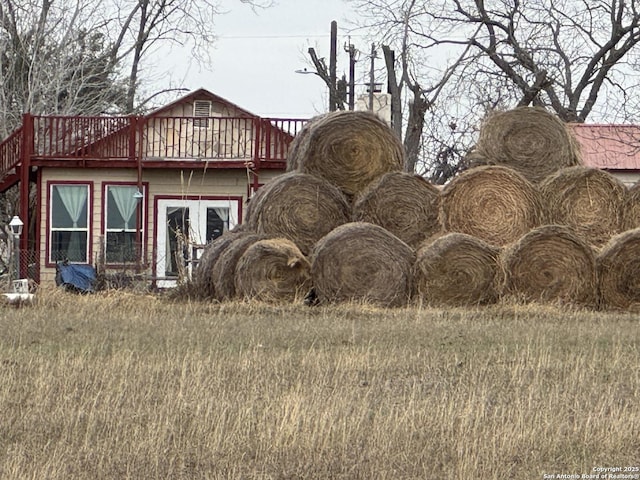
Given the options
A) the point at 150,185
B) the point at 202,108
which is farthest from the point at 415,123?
the point at 150,185

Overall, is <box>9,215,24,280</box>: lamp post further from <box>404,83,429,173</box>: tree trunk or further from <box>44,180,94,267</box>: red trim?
<box>404,83,429,173</box>: tree trunk

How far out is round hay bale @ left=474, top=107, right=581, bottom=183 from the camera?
19.0 m

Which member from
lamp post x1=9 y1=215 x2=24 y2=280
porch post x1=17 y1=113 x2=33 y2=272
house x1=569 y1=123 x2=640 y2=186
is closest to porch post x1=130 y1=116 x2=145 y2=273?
porch post x1=17 y1=113 x2=33 y2=272

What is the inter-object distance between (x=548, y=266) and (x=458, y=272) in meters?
1.20

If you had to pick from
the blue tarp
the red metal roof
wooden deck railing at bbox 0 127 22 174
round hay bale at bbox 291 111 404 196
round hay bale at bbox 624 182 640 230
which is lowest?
the blue tarp

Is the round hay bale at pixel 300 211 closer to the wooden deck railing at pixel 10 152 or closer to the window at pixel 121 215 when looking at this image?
the window at pixel 121 215

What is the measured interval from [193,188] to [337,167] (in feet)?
29.6

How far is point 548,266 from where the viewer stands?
17.5 m

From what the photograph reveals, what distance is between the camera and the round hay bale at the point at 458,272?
1750cm

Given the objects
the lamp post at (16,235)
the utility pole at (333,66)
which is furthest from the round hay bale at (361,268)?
the utility pole at (333,66)

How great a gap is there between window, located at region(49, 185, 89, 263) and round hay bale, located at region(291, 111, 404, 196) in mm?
9033

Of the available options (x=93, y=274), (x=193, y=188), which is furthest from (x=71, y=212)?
(x=93, y=274)

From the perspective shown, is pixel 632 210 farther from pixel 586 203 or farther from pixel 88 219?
pixel 88 219

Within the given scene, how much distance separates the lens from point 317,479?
7.40m
